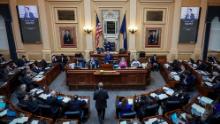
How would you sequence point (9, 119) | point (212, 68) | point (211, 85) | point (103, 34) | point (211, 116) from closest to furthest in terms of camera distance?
point (211, 116), point (9, 119), point (211, 85), point (212, 68), point (103, 34)

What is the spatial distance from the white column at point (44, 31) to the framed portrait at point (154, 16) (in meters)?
6.63

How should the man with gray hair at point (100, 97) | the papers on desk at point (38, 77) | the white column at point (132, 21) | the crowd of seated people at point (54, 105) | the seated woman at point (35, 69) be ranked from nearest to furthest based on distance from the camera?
the man with gray hair at point (100, 97) < the crowd of seated people at point (54, 105) < the papers on desk at point (38, 77) < the seated woman at point (35, 69) < the white column at point (132, 21)

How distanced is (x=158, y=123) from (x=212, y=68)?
682cm

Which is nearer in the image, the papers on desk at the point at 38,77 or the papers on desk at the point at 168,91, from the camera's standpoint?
the papers on desk at the point at 168,91

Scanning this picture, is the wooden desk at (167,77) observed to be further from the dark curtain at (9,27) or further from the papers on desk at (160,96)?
the dark curtain at (9,27)

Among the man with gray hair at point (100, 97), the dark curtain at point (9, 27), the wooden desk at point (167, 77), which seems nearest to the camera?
the man with gray hair at point (100, 97)

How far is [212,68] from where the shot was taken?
11.6m

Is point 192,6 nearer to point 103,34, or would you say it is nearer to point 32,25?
point 103,34

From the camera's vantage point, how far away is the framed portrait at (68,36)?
1416 cm

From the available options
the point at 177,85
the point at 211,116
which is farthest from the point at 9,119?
the point at 177,85

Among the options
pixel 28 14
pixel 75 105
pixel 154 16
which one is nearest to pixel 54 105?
pixel 75 105

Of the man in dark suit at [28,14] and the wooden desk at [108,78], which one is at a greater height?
the man in dark suit at [28,14]

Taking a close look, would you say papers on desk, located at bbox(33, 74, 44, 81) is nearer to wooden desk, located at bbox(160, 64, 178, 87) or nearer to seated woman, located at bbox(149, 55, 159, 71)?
wooden desk, located at bbox(160, 64, 178, 87)

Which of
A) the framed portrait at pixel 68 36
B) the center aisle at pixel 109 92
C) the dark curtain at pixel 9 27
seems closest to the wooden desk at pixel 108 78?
the center aisle at pixel 109 92
